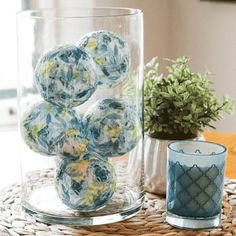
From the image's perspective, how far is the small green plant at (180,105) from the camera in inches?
41.0

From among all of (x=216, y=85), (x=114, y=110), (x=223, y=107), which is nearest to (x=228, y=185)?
(x=223, y=107)

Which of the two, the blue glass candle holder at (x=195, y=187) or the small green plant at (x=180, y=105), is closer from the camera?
the blue glass candle holder at (x=195, y=187)

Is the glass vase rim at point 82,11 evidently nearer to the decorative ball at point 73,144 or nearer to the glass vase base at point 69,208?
the decorative ball at point 73,144

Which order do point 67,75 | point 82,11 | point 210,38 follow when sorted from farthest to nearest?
point 210,38
point 82,11
point 67,75

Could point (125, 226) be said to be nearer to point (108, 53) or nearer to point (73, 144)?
point (73, 144)

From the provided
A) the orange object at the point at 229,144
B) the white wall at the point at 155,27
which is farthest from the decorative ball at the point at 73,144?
the white wall at the point at 155,27

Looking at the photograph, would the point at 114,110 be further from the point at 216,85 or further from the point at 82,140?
the point at 216,85

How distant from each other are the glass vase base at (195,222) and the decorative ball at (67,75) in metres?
0.24

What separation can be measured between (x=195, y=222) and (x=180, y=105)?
20 centimetres

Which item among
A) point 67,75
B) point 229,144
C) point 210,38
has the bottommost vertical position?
point 229,144

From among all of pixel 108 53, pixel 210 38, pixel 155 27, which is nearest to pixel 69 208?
pixel 108 53

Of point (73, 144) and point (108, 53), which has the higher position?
point (108, 53)

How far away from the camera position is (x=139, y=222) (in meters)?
0.98

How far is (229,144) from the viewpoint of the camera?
147 centimetres
